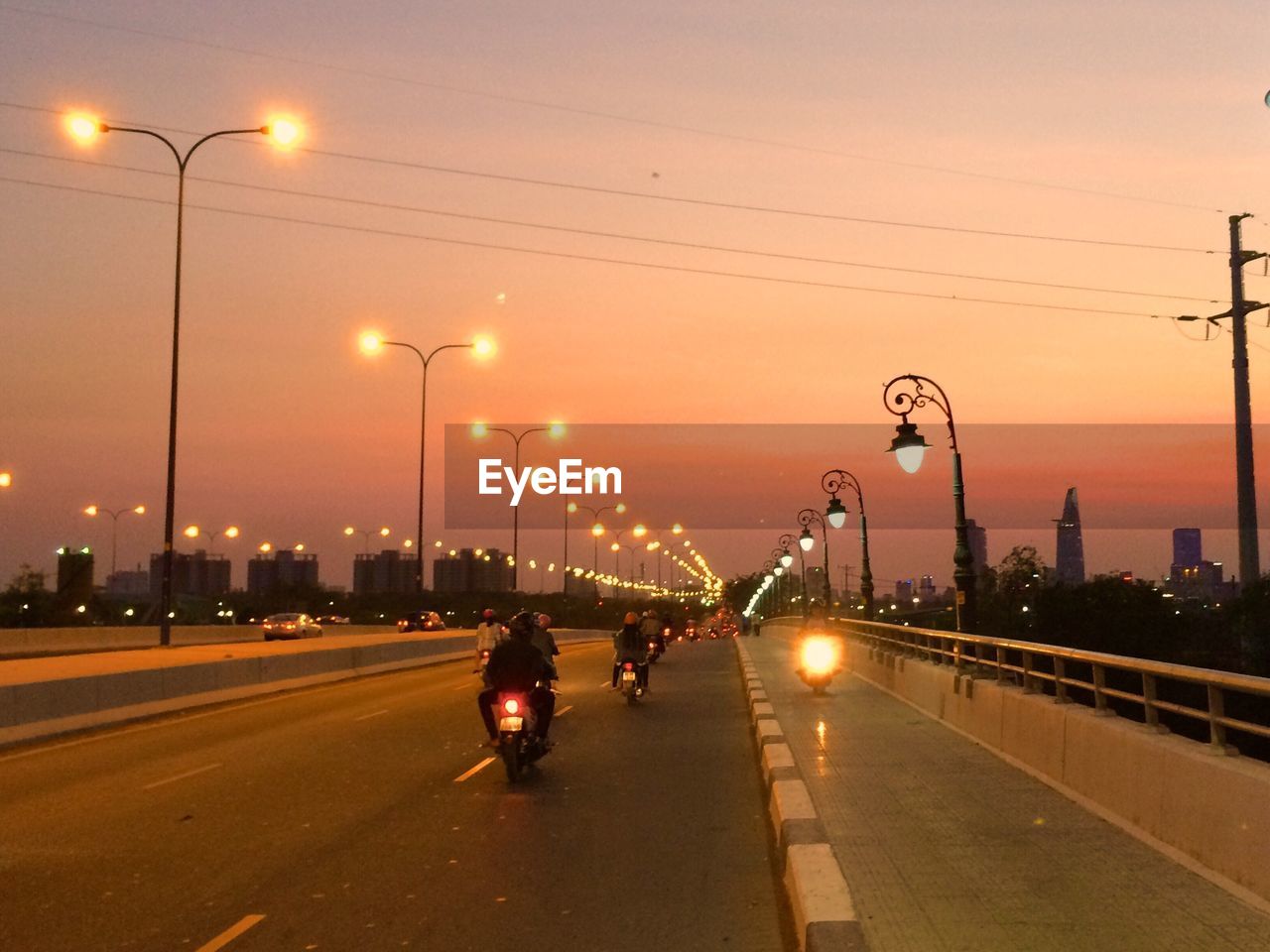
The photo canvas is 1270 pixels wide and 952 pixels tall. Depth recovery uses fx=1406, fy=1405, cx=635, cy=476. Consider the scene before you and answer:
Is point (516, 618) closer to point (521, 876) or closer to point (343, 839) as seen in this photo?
point (343, 839)

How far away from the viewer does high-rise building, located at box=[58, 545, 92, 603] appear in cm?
8294

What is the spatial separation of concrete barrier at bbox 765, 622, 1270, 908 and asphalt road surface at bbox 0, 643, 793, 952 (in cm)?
267

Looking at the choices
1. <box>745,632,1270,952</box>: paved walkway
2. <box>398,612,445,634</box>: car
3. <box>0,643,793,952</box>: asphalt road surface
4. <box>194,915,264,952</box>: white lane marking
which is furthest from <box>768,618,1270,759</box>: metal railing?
<box>398,612,445,634</box>: car

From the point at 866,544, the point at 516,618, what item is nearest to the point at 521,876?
the point at 516,618

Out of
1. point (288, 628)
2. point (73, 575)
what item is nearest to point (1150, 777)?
point (288, 628)

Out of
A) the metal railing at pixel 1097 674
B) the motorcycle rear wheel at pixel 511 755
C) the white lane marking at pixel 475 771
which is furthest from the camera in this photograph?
the white lane marking at pixel 475 771

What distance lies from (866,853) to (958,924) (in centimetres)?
214

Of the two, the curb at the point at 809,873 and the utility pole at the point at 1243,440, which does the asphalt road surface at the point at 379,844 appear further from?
the utility pole at the point at 1243,440

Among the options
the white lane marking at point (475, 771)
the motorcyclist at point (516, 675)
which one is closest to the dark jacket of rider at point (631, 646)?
the white lane marking at point (475, 771)

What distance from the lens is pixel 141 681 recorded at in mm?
24406

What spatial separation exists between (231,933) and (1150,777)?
6.29 metres

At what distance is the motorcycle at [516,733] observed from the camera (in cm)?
1536

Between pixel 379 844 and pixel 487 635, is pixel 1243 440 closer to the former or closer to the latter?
pixel 487 635

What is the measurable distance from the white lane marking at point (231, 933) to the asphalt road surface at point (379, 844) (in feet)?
0.08
